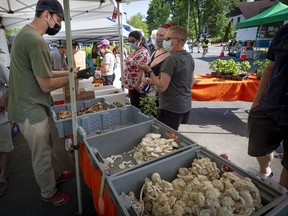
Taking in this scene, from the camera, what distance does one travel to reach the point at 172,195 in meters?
1.17

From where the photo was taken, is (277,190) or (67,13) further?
(67,13)

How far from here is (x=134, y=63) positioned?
340 centimetres

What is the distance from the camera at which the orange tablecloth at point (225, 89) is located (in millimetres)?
3836

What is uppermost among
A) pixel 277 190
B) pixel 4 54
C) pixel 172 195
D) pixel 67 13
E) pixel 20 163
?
pixel 67 13

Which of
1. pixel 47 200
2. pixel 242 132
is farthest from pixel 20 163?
pixel 242 132

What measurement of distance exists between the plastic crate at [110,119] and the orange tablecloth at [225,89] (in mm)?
1931

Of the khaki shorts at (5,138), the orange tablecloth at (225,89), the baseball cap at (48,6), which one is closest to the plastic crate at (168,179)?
the baseball cap at (48,6)

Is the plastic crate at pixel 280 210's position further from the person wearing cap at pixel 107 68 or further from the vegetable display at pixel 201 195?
the person wearing cap at pixel 107 68

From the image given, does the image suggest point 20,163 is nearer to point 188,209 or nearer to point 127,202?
point 127,202

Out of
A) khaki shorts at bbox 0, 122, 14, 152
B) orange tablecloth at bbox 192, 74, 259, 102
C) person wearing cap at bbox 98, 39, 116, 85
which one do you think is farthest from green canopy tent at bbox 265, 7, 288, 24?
khaki shorts at bbox 0, 122, 14, 152

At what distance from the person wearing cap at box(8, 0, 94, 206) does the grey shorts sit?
1.65 m

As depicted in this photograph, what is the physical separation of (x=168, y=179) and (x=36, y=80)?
1444mm

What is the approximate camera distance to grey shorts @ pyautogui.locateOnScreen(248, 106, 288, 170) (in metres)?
1.73

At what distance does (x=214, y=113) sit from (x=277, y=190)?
4.23 m
